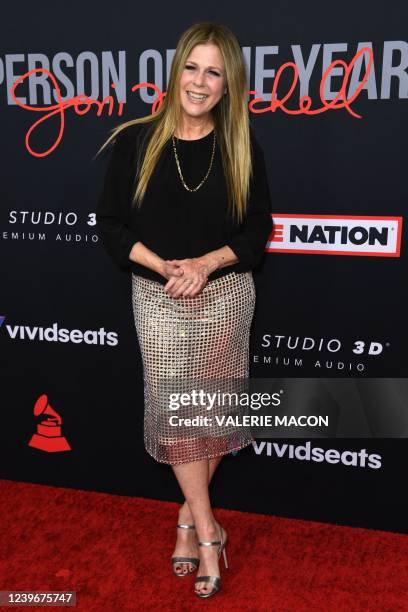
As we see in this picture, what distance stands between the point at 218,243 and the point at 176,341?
0.32m

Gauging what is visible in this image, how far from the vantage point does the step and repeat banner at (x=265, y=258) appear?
6.94 feet

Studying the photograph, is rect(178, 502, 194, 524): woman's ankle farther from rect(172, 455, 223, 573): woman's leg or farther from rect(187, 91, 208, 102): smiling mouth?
rect(187, 91, 208, 102): smiling mouth

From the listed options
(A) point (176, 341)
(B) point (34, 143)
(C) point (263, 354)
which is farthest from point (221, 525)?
(B) point (34, 143)

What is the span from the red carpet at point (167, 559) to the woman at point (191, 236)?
5.9 inches

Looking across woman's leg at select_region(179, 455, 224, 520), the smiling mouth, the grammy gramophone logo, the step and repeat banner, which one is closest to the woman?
the smiling mouth

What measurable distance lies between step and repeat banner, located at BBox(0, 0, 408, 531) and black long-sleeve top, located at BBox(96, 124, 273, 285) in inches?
10.4

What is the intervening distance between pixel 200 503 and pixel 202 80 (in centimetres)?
127

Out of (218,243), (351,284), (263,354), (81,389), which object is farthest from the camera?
(81,389)

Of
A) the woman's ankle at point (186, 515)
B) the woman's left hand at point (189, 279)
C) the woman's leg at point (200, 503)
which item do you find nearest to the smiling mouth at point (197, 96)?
the woman's left hand at point (189, 279)

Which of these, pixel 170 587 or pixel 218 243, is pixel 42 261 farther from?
pixel 170 587

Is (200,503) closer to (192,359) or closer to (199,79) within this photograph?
(192,359)

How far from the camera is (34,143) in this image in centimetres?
243

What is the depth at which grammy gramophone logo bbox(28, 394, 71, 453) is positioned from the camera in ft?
8.75

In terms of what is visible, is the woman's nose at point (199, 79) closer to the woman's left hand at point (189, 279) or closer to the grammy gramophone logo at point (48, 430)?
the woman's left hand at point (189, 279)
